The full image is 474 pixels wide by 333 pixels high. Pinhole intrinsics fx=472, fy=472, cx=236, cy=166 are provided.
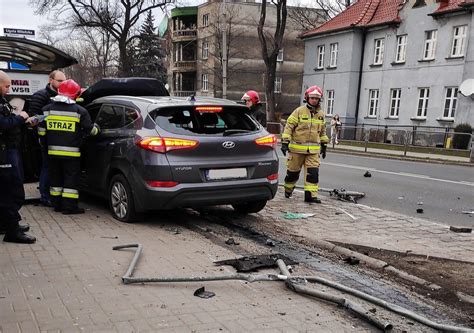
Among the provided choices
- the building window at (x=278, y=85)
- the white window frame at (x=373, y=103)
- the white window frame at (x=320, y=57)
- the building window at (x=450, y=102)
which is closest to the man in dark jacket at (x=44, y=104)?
the building window at (x=450, y=102)

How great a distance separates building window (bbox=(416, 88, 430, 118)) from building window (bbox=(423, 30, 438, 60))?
192 cm

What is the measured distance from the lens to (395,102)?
3025cm

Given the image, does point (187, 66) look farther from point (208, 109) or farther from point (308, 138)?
point (208, 109)

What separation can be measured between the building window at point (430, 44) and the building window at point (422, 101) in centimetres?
192

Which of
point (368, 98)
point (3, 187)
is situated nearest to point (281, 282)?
point (3, 187)

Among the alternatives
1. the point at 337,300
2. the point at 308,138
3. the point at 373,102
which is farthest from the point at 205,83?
the point at 337,300

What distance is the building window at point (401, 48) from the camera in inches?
1166

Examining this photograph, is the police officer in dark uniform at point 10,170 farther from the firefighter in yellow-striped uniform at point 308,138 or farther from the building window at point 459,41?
the building window at point 459,41

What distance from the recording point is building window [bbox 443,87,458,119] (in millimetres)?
26016

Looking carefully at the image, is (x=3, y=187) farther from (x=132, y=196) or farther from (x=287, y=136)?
(x=287, y=136)

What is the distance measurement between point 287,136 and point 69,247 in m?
4.34

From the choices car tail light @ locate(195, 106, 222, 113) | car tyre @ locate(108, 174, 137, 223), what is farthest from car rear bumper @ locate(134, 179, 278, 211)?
car tail light @ locate(195, 106, 222, 113)

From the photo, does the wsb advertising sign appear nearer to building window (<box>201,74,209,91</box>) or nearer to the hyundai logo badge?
the hyundai logo badge

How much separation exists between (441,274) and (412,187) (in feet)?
22.0
